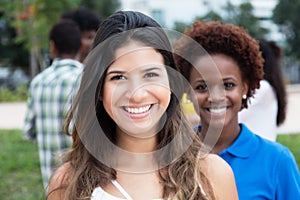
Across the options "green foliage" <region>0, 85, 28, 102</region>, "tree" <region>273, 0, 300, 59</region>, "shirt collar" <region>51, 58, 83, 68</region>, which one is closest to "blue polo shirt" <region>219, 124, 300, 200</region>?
"shirt collar" <region>51, 58, 83, 68</region>

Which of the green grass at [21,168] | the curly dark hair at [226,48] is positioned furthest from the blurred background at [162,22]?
the curly dark hair at [226,48]

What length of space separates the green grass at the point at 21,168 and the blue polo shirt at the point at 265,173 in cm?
284

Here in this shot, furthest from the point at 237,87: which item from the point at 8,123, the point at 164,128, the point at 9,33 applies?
the point at 9,33

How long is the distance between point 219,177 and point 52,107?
2168 mm

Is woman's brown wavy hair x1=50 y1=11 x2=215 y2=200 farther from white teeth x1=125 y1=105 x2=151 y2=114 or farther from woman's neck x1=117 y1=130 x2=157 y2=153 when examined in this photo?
white teeth x1=125 y1=105 x2=151 y2=114

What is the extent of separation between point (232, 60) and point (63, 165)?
853mm

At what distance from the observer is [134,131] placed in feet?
5.56

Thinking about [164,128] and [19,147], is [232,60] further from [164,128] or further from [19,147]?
[19,147]

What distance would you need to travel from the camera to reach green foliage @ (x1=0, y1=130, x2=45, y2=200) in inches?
228

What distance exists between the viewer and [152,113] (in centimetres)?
166

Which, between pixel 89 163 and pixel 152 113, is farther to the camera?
pixel 89 163

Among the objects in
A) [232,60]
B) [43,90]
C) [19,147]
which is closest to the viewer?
[232,60]

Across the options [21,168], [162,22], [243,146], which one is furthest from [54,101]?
[162,22]

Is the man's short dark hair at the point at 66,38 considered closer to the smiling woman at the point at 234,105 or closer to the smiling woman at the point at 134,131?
the smiling woman at the point at 234,105
